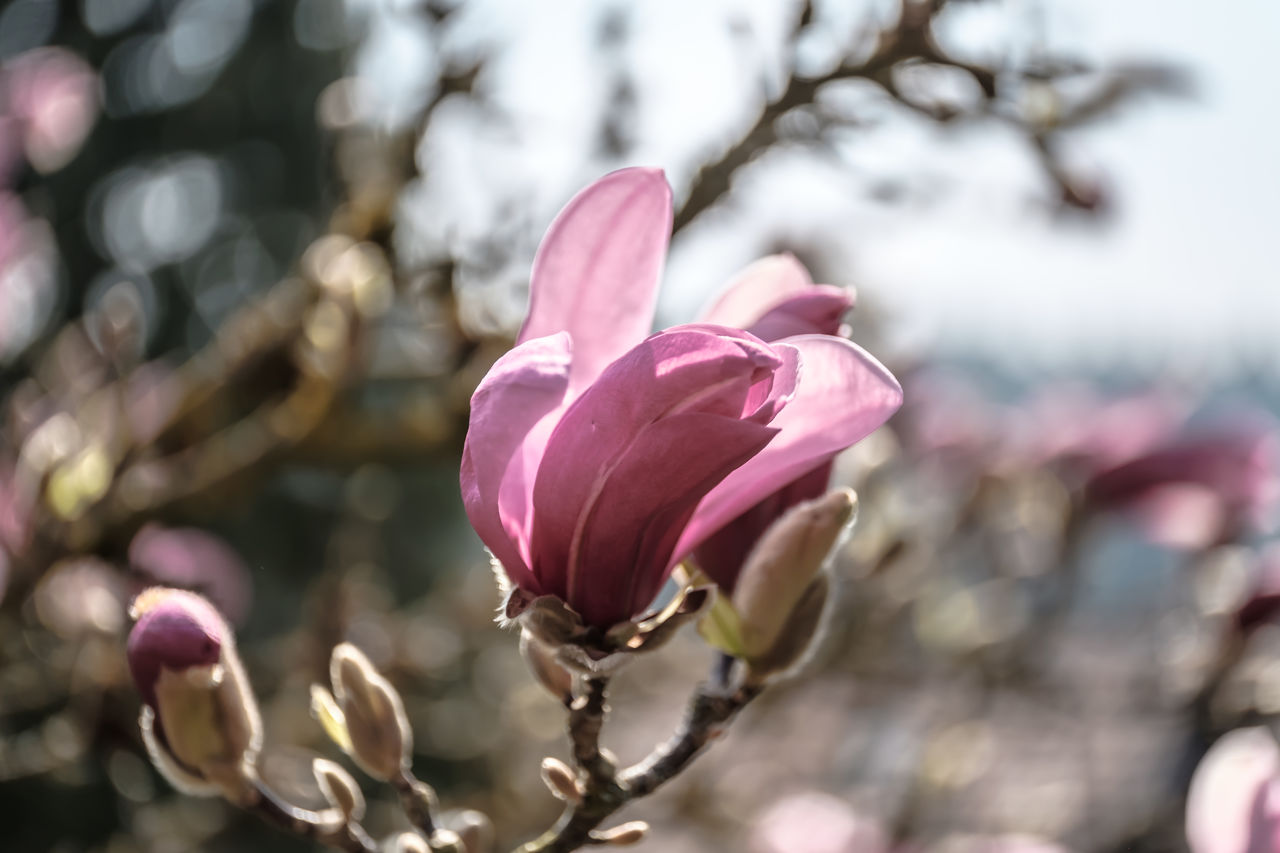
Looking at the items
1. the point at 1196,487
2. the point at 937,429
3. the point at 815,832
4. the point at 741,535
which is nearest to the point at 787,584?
the point at 741,535

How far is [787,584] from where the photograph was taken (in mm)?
554

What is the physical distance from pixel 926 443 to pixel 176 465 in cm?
130

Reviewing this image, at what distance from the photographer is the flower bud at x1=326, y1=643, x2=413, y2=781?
578 millimetres

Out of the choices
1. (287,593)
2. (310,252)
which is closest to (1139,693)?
(310,252)

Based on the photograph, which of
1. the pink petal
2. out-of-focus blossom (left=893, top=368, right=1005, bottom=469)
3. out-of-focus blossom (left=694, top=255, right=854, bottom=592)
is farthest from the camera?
out-of-focus blossom (left=893, top=368, right=1005, bottom=469)

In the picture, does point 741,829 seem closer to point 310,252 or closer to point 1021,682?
point 1021,682

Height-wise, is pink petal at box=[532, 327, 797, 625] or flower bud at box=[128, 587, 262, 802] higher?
pink petal at box=[532, 327, 797, 625]

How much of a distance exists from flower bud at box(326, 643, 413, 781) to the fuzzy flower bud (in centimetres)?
19

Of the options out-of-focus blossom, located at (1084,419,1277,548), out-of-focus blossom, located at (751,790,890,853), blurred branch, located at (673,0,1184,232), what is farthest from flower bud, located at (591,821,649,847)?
out-of-focus blossom, located at (1084,419,1277,548)

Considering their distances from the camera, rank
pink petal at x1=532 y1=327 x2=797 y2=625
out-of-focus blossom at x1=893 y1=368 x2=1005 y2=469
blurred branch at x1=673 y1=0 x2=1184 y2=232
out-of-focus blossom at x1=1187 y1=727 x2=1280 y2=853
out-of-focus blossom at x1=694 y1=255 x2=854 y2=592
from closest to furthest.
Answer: pink petal at x1=532 y1=327 x2=797 y2=625
out-of-focus blossom at x1=694 y1=255 x2=854 y2=592
out-of-focus blossom at x1=1187 y1=727 x2=1280 y2=853
blurred branch at x1=673 y1=0 x2=1184 y2=232
out-of-focus blossom at x1=893 y1=368 x2=1005 y2=469

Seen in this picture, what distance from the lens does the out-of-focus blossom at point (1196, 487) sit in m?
1.49

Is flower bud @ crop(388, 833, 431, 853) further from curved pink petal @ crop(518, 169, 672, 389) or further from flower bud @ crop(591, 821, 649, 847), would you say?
curved pink petal @ crop(518, 169, 672, 389)

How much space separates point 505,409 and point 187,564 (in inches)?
56.2

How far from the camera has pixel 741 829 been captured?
1648 mm
